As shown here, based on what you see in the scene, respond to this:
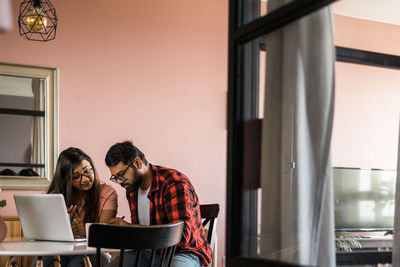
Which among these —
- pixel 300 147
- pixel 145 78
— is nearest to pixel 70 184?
pixel 145 78

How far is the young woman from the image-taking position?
3.50 m

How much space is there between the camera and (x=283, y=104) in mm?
1811

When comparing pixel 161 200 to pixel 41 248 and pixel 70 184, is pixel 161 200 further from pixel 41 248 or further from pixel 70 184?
pixel 70 184

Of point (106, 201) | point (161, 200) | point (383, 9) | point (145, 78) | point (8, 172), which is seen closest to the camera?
point (161, 200)

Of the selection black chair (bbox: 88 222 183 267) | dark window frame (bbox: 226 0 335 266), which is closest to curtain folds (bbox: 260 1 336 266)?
dark window frame (bbox: 226 0 335 266)

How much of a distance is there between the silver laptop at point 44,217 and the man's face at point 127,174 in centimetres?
34

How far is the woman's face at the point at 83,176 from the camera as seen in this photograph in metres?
3.55

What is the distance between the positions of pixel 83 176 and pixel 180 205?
891mm

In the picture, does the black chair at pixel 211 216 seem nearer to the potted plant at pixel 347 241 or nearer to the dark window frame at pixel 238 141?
the potted plant at pixel 347 241

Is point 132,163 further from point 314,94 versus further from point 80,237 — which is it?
point 314,94

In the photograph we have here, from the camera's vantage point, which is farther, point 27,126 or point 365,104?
point 27,126

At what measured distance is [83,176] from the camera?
3555 millimetres

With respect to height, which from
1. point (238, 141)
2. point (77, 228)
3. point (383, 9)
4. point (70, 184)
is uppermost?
point (383, 9)

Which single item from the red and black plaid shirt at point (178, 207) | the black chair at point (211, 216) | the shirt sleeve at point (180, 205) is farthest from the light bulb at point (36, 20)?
the black chair at point (211, 216)
